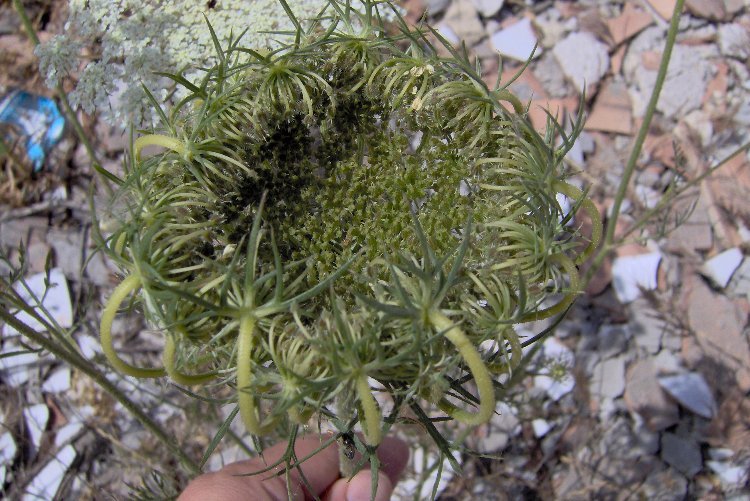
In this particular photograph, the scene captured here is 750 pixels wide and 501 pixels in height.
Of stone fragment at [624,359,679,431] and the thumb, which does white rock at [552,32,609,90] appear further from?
the thumb

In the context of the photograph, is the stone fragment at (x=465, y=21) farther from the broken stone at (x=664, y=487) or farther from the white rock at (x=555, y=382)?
the broken stone at (x=664, y=487)

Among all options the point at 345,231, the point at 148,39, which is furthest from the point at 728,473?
the point at 148,39

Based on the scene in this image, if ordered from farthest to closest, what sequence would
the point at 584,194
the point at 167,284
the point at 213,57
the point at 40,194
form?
the point at 40,194 < the point at 213,57 < the point at 584,194 < the point at 167,284

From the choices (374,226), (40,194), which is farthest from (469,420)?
(40,194)

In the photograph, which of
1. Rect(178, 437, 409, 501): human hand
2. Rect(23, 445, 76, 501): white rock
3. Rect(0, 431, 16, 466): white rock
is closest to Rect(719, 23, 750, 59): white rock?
Rect(178, 437, 409, 501): human hand

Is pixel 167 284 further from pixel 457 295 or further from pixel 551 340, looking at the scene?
pixel 551 340

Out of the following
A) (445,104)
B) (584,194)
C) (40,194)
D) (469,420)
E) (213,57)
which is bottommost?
(469,420)

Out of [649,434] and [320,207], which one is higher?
[320,207]
